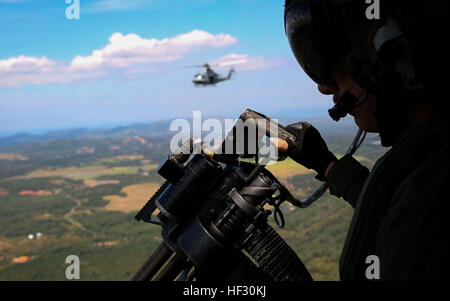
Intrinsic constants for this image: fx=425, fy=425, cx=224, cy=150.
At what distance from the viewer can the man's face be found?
5.59 feet

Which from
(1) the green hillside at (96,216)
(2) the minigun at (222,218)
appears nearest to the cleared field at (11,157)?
(1) the green hillside at (96,216)

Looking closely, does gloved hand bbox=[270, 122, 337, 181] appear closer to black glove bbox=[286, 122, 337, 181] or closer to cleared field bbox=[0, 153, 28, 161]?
black glove bbox=[286, 122, 337, 181]

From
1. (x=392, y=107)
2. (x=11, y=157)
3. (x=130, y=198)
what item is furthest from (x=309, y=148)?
(x=11, y=157)

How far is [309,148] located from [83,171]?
12990 centimetres

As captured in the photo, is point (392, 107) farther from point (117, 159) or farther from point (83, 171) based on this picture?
point (117, 159)

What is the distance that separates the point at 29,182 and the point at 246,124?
12016 centimetres

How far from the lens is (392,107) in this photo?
1.52m

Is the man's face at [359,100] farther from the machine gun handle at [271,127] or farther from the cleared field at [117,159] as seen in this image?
the cleared field at [117,159]

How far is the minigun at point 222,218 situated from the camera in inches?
92.5

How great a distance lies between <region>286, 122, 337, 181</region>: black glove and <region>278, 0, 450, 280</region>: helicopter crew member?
729 mm

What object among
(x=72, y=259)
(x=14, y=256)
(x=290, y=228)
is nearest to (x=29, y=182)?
(x=14, y=256)

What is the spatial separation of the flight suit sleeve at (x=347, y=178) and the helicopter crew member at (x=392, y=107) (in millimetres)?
721

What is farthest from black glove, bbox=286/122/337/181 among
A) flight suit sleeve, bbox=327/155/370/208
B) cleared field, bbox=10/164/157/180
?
cleared field, bbox=10/164/157/180
